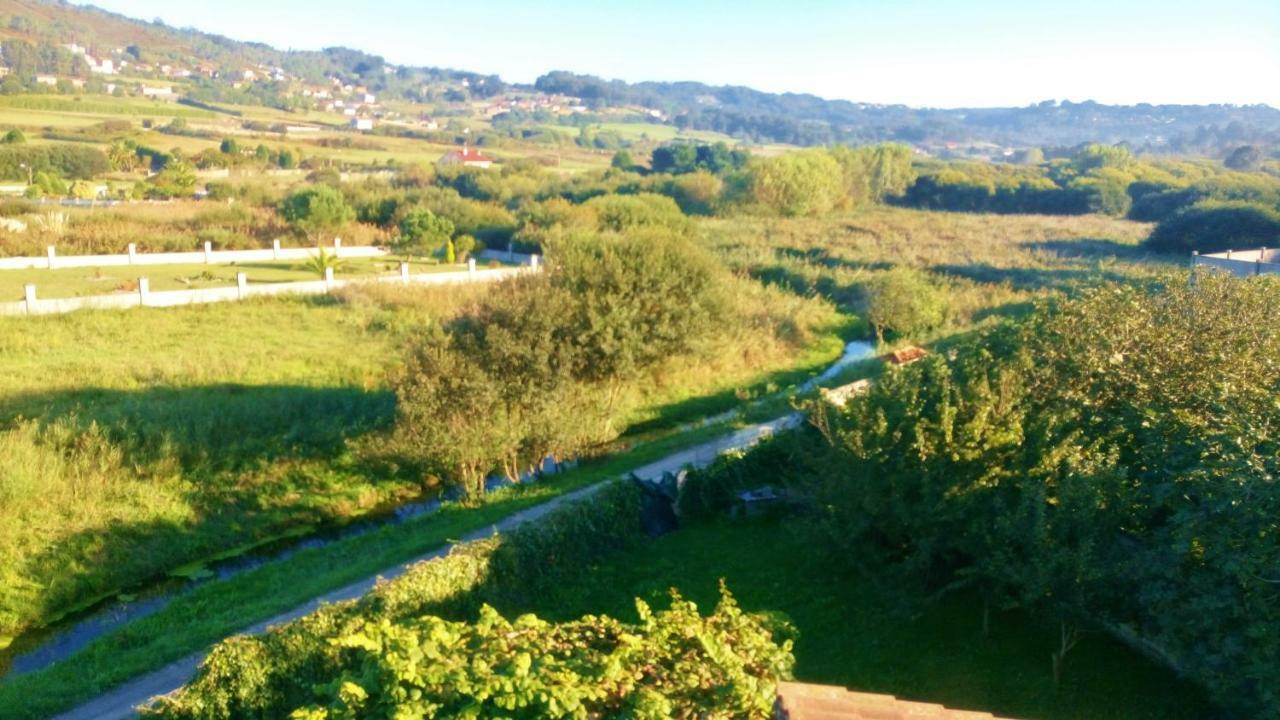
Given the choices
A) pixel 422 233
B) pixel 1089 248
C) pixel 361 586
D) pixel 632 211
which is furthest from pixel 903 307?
pixel 422 233

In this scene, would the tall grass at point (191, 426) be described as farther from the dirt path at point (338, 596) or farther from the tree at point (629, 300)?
the dirt path at point (338, 596)

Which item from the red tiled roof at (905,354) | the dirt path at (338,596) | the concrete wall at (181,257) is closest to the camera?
the dirt path at (338,596)

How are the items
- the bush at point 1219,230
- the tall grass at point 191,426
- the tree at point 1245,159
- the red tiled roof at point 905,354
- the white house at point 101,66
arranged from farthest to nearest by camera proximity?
the white house at point 101,66 < the tree at point 1245,159 < the bush at point 1219,230 < the red tiled roof at point 905,354 < the tall grass at point 191,426

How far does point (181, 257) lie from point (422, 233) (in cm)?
1040

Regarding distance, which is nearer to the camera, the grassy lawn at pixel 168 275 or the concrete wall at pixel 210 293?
the concrete wall at pixel 210 293

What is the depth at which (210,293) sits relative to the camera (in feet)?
95.7

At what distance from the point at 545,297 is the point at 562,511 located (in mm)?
6873

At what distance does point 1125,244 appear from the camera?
159ft

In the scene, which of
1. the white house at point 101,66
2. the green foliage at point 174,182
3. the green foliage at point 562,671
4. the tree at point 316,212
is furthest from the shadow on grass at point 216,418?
the white house at point 101,66

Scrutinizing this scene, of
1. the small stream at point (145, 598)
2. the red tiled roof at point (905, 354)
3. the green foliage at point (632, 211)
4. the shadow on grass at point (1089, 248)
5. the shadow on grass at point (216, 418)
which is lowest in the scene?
the small stream at point (145, 598)

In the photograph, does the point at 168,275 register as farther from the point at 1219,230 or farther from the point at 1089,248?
the point at 1219,230

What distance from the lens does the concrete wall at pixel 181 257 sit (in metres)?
34.4

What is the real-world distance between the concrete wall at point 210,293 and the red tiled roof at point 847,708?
54.3ft

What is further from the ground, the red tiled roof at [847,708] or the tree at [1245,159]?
the tree at [1245,159]
